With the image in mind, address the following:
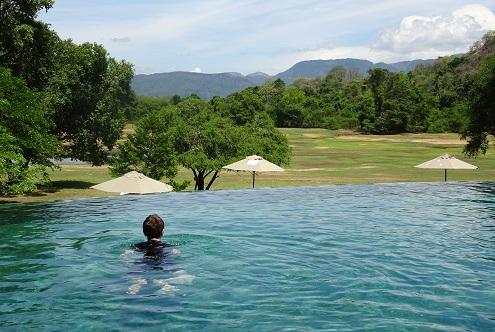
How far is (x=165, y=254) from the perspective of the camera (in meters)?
13.6

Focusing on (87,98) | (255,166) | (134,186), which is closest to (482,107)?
(255,166)

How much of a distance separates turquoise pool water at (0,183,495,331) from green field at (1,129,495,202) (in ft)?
71.4

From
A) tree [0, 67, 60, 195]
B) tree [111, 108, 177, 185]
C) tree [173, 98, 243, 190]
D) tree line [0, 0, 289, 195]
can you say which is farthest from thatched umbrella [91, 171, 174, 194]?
tree [173, 98, 243, 190]

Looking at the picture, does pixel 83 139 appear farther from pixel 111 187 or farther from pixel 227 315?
pixel 227 315

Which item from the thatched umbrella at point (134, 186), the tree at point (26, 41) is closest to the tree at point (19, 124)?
the thatched umbrella at point (134, 186)

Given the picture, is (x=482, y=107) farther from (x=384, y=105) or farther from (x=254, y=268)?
(x=384, y=105)

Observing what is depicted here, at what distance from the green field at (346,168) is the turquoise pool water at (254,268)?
71.4ft

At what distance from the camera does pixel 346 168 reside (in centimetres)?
6425

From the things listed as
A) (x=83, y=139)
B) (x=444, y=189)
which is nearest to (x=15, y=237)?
(x=444, y=189)

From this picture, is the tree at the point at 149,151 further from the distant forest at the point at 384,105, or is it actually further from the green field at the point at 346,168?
the distant forest at the point at 384,105

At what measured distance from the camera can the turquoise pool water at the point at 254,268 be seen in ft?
32.0

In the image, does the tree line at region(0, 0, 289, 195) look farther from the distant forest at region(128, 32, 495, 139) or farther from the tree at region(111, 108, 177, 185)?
the distant forest at region(128, 32, 495, 139)

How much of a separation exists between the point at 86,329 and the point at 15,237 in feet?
30.9

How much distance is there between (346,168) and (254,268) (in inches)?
2052
